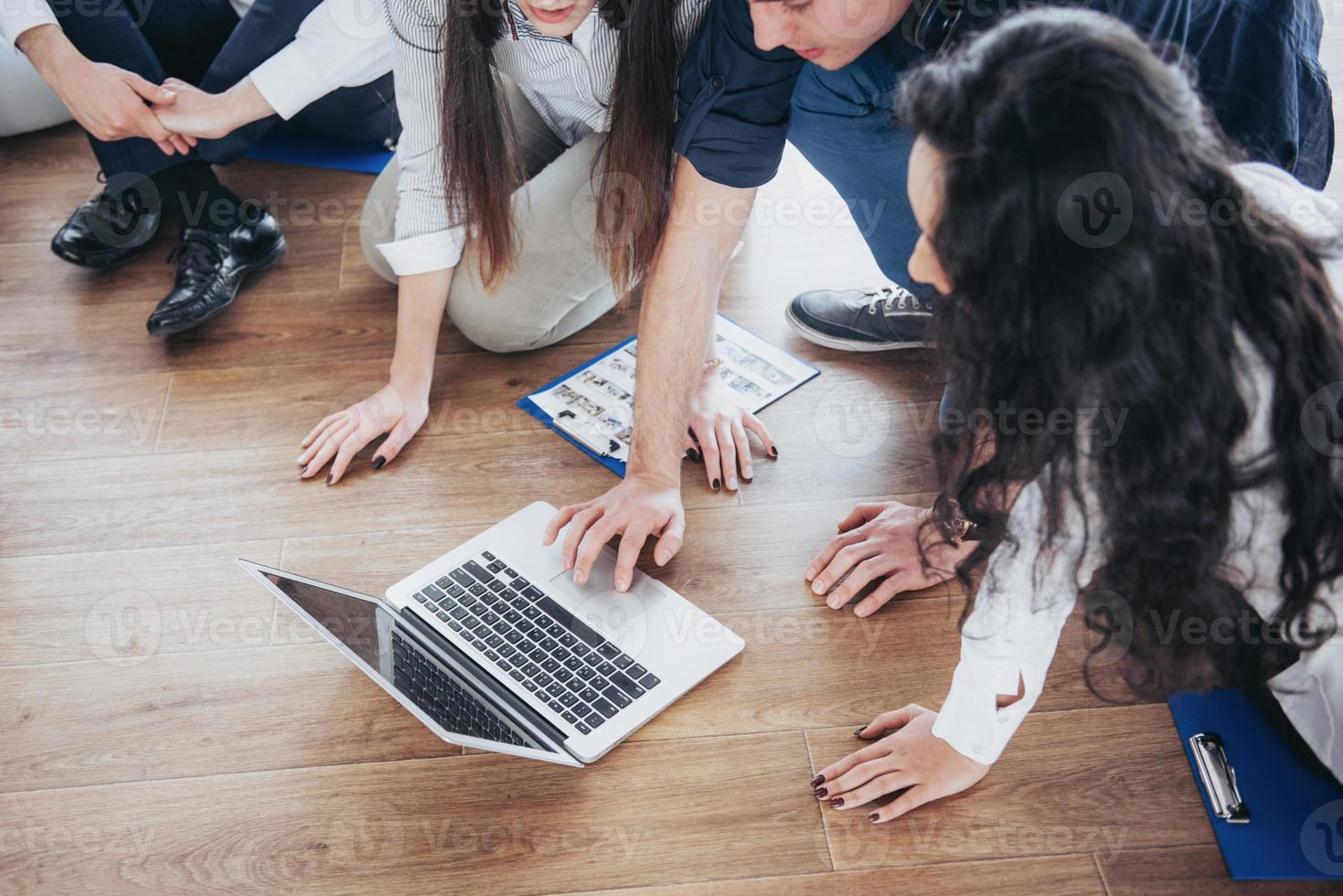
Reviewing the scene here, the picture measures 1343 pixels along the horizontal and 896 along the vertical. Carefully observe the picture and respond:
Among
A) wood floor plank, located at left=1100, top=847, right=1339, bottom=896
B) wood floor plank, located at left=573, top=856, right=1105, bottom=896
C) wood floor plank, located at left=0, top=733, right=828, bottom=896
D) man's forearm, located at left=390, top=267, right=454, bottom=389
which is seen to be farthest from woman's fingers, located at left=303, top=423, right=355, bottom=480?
wood floor plank, located at left=1100, top=847, right=1339, bottom=896

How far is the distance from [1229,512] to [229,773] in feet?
3.07

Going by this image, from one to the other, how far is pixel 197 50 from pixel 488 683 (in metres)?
1.32

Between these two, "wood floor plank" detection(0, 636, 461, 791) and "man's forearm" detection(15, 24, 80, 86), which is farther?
"man's forearm" detection(15, 24, 80, 86)

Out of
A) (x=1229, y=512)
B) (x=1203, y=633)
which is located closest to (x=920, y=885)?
(x=1203, y=633)

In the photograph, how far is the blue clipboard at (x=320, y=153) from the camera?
199 cm

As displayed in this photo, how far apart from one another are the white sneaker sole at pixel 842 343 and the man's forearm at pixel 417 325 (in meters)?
0.51

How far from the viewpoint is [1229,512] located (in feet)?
2.53

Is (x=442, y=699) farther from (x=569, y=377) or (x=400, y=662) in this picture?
(x=569, y=377)

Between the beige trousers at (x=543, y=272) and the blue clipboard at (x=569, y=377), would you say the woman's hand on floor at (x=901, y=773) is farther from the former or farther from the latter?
the beige trousers at (x=543, y=272)

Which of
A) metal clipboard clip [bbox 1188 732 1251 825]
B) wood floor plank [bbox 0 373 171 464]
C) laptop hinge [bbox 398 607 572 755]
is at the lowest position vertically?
wood floor plank [bbox 0 373 171 464]

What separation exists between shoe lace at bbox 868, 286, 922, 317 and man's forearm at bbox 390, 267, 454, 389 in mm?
601

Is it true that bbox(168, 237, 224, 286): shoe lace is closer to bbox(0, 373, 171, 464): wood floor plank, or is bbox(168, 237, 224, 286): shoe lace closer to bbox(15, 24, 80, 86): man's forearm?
bbox(0, 373, 171, 464): wood floor plank

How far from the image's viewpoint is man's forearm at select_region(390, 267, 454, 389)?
148 cm

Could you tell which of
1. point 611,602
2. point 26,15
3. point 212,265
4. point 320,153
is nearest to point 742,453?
point 611,602
